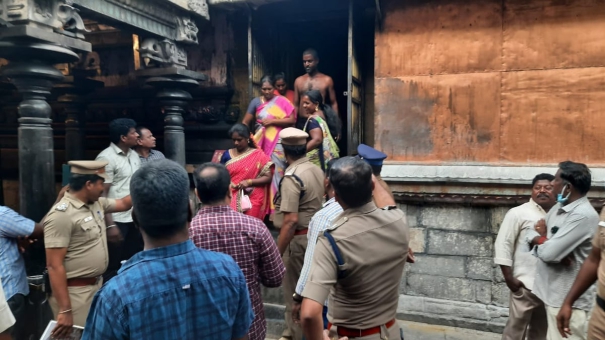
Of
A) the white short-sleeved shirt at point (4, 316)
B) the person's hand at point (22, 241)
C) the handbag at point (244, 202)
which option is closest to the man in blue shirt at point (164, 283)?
the white short-sleeved shirt at point (4, 316)

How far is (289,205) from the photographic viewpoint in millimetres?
3627

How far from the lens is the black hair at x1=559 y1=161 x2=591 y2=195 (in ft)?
9.27

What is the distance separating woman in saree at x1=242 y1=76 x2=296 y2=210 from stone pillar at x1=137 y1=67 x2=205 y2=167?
89 cm

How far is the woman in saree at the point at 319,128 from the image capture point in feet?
15.8

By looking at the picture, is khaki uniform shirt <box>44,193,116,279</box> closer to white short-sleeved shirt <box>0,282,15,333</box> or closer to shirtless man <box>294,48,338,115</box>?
white short-sleeved shirt <box>0,282,15,333</box>

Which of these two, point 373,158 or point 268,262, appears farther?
point 373,158

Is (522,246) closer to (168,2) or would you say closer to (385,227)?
(385,227)

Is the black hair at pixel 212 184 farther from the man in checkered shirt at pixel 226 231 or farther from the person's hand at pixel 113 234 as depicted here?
the person's hand at pixel 113 234

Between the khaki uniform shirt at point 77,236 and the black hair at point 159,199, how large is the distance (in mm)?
1906

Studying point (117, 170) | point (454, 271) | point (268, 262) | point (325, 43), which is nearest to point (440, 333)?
point (454, 271)

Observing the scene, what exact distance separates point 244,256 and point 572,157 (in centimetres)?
374

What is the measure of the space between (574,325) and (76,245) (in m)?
3.38

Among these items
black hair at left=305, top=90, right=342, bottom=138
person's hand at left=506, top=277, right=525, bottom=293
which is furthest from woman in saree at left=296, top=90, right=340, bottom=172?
person's hand at left=506, top=277, right=525, bottom=293

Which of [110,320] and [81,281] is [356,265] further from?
[81,281]
